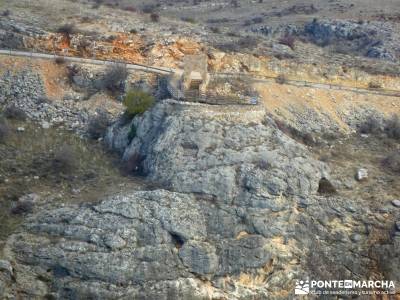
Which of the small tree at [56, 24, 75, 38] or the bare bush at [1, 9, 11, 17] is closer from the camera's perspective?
the small tree at [56, 24, 75, 38]

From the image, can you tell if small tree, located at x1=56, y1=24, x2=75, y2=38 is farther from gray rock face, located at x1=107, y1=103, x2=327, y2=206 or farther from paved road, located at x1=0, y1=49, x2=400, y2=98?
gray rock face, located at x1=107, y1=103, x2=327, y2=206

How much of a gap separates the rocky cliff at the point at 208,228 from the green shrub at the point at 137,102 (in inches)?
67.9

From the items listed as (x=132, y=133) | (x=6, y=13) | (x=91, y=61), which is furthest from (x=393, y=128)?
(x=6, y=13)

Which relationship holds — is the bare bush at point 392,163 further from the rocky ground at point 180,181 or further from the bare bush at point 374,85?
the bare bush at point 374,85

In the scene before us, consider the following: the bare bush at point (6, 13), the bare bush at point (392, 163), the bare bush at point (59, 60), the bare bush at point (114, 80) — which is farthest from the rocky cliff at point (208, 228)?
the bare bush at point (6, 13)

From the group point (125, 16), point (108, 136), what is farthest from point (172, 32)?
point (108, 136)

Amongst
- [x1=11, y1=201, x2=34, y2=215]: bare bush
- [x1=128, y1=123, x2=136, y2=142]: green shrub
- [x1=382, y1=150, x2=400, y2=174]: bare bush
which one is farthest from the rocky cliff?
[x1=382, y1=150, x2=400, y2=174]: bare bush

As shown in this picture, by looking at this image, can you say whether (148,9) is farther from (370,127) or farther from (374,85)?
(370,127)

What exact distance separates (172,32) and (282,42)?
9007 mm

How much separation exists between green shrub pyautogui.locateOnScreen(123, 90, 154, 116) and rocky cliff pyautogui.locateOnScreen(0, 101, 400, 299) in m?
1.72

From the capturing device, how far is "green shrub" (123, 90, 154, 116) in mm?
32625

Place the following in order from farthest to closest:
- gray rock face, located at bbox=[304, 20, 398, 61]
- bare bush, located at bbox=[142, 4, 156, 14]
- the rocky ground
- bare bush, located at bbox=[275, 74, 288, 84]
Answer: gray rock face, located at bbox=[304, 20, 398, 61] → bare bush, located at bbox=[142, 4, 156, 14] → bare bush, located at bbox=[275, 74, 288, 84] → the rocky ground

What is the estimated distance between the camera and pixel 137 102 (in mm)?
32906

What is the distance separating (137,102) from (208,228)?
9579 millimetres
